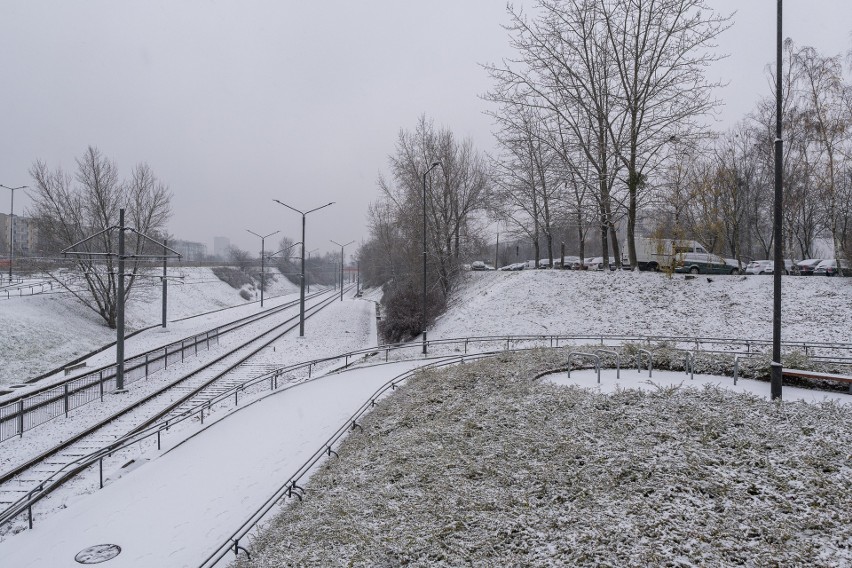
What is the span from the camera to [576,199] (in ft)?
99.0

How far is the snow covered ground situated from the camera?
5.78 metres

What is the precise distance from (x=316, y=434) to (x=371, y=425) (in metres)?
1.73

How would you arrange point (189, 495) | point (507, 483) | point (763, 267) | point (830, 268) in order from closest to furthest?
1. point (507, 483)
2. point (189, 495)
3. point (830, 268)
4. point (763, 267)

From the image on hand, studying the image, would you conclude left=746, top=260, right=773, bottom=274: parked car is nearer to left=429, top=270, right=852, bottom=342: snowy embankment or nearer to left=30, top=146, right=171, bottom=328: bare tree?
left=429, top=270, right=852, bottom=342: snowy embankment

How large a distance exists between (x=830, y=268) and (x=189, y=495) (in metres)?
36.9

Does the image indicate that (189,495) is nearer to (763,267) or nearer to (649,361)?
(649,361)

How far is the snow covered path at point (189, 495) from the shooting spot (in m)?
8.43

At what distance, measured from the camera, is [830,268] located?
30781mm

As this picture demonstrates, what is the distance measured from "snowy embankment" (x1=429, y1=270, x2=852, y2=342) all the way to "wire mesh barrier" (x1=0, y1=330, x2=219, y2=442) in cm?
1418

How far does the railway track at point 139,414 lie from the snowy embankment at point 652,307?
36.3ft

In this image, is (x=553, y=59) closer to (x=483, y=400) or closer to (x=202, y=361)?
(x=483, y=400)

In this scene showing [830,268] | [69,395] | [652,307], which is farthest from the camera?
[830,268]

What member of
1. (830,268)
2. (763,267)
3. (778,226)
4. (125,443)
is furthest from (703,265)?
(125,443)

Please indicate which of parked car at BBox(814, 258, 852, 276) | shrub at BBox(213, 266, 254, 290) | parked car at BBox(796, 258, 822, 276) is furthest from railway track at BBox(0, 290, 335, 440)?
shrub at BBox(213, 266, 254, 290)
